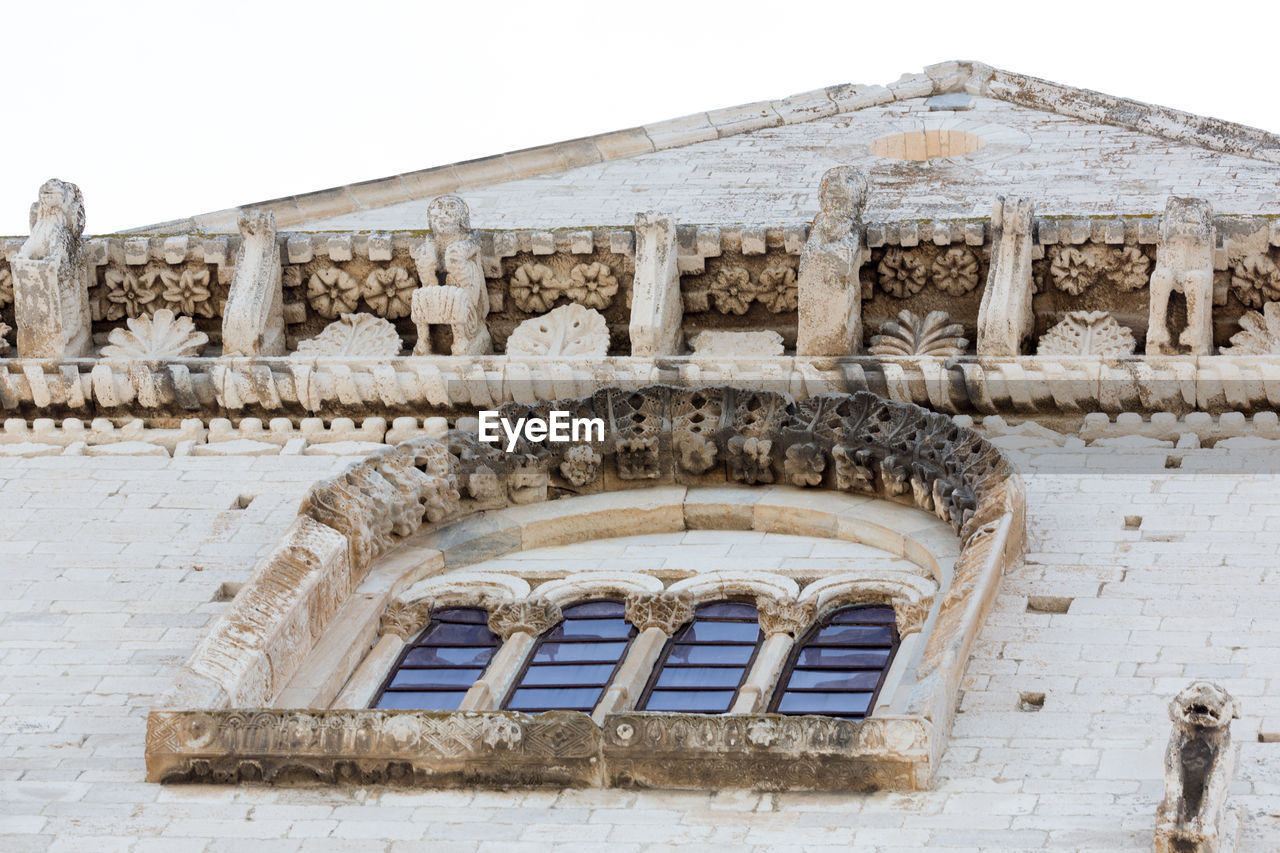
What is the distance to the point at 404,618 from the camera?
15945 mm

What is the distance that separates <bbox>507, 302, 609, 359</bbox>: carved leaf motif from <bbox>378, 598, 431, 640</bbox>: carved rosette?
103 inches

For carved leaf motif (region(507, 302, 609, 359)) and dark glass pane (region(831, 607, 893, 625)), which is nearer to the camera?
dark glass pane (region(831, 607, 893, 625))

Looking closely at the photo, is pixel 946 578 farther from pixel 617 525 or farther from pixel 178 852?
pixel 178 852

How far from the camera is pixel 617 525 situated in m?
16.9

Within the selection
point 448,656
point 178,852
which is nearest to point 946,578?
point 448,656

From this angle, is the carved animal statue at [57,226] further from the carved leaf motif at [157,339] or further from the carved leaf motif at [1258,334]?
the carved leaf motif at [1258,334]

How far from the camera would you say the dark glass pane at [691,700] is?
48.4ft

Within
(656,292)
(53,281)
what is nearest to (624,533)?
(656,292)

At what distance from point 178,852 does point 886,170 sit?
10.1 m

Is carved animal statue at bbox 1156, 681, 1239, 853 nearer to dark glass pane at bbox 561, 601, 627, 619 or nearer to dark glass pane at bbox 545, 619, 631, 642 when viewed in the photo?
dark glass pane at bbox 545, 619, 631, 642

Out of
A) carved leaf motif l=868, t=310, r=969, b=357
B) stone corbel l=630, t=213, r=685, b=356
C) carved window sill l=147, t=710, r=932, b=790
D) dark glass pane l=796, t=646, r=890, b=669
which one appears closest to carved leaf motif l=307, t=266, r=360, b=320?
stone corbel l=630, t=213, r=685, b=356

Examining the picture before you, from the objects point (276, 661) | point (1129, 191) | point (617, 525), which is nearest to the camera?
point (276, 661)

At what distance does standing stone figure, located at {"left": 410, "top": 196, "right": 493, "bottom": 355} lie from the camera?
18.2m

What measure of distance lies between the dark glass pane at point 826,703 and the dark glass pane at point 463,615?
206cm
